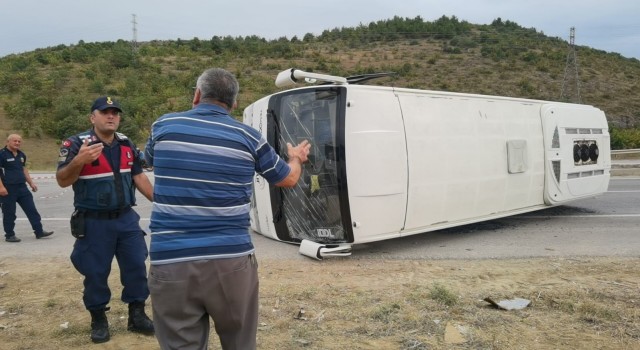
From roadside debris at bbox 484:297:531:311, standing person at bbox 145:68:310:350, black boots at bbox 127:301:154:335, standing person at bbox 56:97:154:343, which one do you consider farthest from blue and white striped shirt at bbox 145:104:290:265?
roadside debris at bbox 484:297:531:311

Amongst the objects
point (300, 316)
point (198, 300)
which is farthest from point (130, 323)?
point (198, 300)

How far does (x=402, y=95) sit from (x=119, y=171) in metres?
3.69

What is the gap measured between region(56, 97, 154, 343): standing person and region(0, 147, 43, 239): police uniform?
15.1 feet

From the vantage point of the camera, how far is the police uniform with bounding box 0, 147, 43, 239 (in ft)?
25.0

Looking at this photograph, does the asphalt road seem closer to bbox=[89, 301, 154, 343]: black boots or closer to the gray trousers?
bbox=[89, 301, 154, 343]: black boots

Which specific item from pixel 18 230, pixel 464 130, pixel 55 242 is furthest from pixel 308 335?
pixel 18 230

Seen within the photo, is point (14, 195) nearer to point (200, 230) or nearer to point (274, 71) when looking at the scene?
point (200, 230)

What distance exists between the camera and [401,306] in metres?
4.39

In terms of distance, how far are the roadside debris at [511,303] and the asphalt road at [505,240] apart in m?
1.83

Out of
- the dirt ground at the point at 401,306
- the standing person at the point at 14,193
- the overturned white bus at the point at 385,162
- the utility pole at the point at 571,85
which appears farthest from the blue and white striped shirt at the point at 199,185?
the utility pole at the point at 571,85

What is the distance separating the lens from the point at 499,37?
61.5m

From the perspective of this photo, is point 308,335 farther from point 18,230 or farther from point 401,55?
point 401,55

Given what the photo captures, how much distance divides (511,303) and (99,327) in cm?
343

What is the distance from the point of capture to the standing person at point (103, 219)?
12.3 feet
